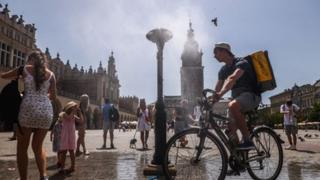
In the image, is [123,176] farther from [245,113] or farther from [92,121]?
[92,121]

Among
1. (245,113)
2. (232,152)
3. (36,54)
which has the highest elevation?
(36,54)

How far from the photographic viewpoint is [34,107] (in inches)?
179

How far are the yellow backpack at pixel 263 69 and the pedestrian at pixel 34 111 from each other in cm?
266

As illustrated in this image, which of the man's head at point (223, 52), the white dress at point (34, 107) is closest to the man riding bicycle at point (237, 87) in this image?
the man's head at point (223, 52)

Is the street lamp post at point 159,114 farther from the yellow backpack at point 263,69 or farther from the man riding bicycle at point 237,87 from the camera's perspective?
the yellow backpack at point 263,69

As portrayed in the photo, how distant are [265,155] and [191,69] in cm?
12025

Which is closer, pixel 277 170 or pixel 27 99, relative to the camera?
pixel 27 99

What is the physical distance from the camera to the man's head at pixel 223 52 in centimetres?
500

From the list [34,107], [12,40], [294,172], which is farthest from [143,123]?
[12,40]

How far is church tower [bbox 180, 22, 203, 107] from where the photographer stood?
12475 cm

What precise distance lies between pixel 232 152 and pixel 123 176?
2091 mm

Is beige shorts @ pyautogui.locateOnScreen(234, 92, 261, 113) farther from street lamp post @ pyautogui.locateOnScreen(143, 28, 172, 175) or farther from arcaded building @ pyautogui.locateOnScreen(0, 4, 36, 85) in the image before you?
arcaded building @ pyautogui.locateOnScreen(0, 4, 36, 85)

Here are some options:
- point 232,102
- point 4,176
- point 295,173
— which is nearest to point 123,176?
point 4,176

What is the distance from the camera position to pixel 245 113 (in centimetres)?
487
